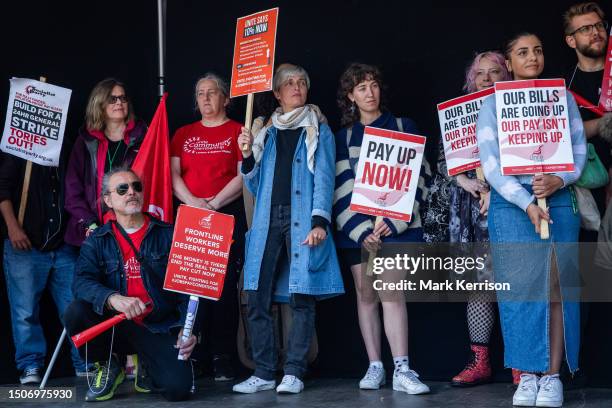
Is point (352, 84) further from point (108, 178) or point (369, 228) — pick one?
point (108, 178)

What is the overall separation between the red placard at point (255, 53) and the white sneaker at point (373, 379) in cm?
148

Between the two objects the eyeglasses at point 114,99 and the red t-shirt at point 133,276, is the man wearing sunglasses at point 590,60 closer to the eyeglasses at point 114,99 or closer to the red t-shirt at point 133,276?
the red t-shirt at point 133,276

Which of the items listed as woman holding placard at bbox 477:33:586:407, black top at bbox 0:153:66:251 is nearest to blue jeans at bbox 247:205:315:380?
woman holding placard at bbox 477:33:586:407

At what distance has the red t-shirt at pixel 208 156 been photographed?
5.36 meters

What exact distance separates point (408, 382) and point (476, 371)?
0.37 m

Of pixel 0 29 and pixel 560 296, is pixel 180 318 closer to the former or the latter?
pixel 560 296

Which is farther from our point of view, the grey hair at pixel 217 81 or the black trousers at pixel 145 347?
the grey hair at pixel 217 81

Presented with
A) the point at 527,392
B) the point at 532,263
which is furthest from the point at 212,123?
the point at 527,392

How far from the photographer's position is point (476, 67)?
16.5 ft

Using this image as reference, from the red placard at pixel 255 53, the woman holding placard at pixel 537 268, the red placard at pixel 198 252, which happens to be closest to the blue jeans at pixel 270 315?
the red placard at pixel 198 252

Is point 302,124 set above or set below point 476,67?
below

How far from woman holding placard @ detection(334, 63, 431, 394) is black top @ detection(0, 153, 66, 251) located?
5.19ft

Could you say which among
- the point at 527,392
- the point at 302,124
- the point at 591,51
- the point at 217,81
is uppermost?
the point at 591,51

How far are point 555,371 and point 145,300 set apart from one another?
1.93 metres
